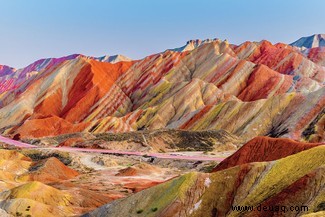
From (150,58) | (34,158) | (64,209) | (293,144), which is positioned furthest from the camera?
(150,58)

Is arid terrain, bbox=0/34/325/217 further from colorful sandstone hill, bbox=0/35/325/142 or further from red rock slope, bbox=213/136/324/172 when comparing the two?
colorful sandstone hill, bbox=0/35/325/142

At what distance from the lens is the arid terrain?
3525 cm

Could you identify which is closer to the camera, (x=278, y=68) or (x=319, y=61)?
(x=278, y=68)

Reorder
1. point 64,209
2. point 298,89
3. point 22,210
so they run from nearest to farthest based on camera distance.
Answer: point 22,210, point 64,209, point 298,89

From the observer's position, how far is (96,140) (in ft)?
354

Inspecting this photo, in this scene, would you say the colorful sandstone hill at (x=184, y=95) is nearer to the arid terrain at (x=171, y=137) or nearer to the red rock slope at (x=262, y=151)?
the arid terrain at (x=171, y=137)

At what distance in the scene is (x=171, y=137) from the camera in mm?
108750

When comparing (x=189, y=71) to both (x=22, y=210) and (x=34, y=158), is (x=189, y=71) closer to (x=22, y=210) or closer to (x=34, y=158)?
(x=34, y=158)

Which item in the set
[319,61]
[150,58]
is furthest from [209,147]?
[319,61]

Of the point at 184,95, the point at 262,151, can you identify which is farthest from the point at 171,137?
the point at 262,151

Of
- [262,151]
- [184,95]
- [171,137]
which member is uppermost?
[262,151]

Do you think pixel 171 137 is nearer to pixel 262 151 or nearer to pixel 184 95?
pixel 184 95

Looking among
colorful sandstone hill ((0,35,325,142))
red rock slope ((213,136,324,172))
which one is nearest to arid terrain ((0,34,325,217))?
red rock slope ((213,136,324,172))

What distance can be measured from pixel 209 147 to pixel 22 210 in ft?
215
